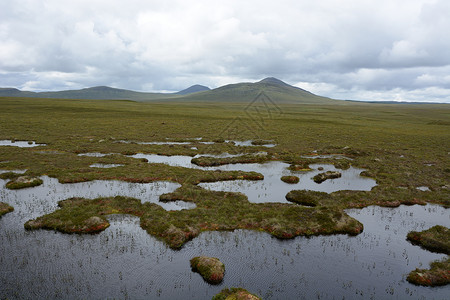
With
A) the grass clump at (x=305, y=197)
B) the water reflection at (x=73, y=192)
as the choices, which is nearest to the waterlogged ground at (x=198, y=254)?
the water reflection at (x=73, y=192)

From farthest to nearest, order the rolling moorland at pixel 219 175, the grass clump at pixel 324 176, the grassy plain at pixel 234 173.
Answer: the grass clump at pixel 324 176, the grassy plain at pixel 234 173, the rolling moorland at pixel 219 175

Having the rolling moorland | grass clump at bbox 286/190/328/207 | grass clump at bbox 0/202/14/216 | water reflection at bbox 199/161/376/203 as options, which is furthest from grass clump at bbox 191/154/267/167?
grass clump at bbox 0/202/14/216

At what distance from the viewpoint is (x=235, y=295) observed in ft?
48.0

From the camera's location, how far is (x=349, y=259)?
1922cm

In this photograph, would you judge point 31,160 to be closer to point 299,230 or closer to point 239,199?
point 239,199

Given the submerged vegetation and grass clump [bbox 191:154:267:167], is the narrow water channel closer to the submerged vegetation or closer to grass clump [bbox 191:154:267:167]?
the submerged vegetation

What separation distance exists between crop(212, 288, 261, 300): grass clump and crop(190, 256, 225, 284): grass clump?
1236 millimetres

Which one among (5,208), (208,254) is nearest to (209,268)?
(208,254)

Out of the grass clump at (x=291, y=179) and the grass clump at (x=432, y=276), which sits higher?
the grass clump at (x=291, y=179)

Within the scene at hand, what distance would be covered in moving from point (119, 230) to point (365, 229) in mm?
21579

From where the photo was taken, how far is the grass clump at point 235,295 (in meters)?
14.2

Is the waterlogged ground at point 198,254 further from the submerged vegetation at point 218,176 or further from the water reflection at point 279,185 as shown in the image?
the water reflection at point 279,185

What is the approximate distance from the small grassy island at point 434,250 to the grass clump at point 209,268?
12.4 meters

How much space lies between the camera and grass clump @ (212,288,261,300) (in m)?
14.2
